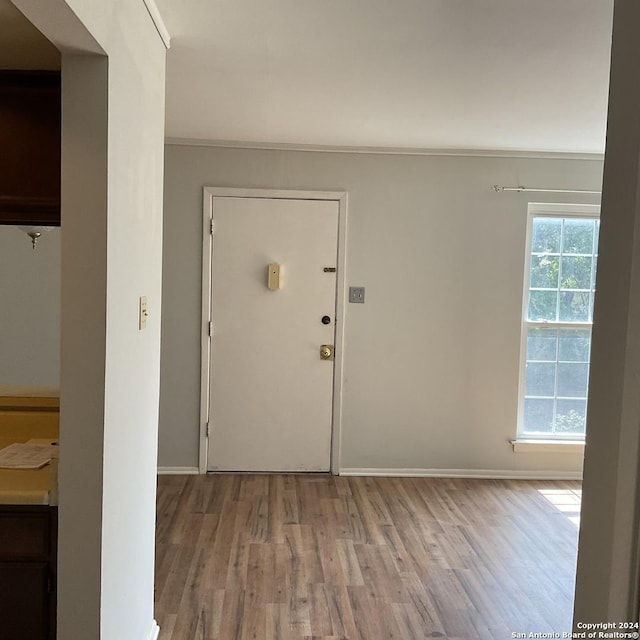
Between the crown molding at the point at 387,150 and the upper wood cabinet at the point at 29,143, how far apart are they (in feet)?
7.10

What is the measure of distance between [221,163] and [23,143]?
2.31 metres

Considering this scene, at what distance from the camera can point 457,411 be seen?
14.6ft

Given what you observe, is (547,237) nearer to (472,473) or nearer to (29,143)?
(472,473)

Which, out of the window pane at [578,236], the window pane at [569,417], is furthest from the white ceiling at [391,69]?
the window pane at [569,417]

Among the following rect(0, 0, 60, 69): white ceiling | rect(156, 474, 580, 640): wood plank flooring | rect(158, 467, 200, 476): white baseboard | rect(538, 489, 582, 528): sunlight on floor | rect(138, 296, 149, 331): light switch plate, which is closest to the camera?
rect(0, 0, 60, 69): white ceiling

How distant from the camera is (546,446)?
449 cm

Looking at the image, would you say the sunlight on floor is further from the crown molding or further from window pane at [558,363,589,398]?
the crown molding

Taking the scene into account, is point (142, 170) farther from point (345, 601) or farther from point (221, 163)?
point (221, 163)

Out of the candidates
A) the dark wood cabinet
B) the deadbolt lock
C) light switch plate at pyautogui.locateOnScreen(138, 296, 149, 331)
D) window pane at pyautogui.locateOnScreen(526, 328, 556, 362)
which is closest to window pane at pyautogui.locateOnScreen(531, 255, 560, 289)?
window pane at pyautogui.locateOnScreen(526, 328, 556, 362)

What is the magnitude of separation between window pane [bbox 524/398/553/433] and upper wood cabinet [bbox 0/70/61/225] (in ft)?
12.0

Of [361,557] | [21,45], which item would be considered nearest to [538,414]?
[361,557]

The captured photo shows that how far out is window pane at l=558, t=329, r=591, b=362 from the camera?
177 inches

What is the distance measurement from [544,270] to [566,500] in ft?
5.36

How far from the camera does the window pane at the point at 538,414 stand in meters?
4.54
